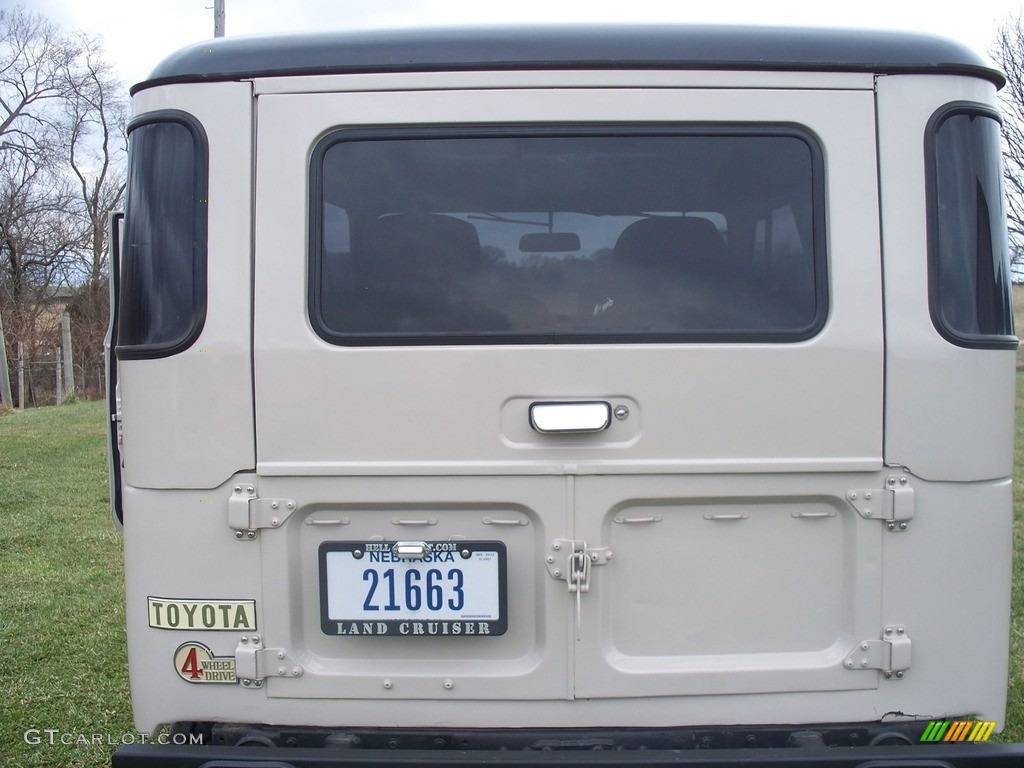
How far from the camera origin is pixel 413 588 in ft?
7.86

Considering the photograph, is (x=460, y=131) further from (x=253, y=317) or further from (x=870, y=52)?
(x=870, y=52)

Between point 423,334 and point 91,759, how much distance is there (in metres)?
2.63

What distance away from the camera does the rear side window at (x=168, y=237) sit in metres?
2.36

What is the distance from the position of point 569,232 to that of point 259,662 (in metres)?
1.45

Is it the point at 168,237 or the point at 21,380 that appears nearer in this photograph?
the point at 168,237

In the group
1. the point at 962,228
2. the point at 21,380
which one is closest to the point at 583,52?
the point at 962,228

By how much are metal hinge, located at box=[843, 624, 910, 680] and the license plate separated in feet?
3.17

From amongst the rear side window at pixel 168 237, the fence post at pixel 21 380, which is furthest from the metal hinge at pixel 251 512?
the fence post at pixel 21 380

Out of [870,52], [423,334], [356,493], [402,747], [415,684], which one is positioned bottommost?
[402,747]

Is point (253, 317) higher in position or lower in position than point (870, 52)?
lower

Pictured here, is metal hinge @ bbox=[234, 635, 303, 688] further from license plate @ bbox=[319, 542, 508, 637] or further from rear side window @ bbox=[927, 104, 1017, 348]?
rear side window @ bbox=[927, 104, 1017, 348]

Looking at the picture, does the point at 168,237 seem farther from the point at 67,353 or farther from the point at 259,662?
the point at 67,353

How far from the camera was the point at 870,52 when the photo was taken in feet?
7.68

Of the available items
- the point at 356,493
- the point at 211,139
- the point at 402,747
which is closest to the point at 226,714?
the point at 402,747
